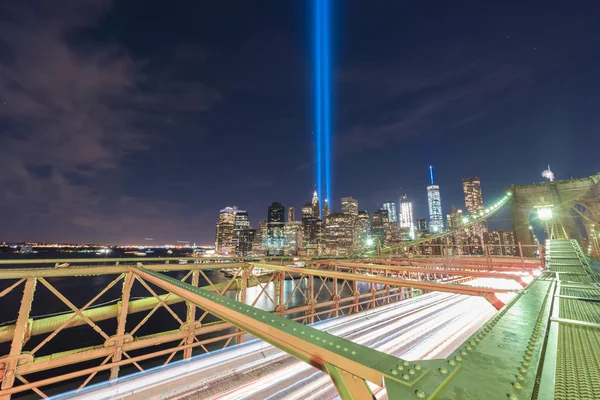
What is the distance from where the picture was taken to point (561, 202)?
30531mm

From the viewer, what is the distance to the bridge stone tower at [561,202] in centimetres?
2911

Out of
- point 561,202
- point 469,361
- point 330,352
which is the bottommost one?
point 469,361

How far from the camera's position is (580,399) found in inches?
74.1

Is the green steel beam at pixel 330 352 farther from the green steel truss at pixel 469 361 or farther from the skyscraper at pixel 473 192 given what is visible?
the skyscraper at pixel 473 192

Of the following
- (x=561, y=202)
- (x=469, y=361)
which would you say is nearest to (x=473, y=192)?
(x=561, y=202)

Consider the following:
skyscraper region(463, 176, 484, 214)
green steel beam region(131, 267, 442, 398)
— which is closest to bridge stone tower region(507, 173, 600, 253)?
green steel beam region(131, 267, 442, 398)

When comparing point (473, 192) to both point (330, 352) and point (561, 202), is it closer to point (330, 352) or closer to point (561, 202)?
point (561, 202)

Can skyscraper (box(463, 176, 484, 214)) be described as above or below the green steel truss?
above

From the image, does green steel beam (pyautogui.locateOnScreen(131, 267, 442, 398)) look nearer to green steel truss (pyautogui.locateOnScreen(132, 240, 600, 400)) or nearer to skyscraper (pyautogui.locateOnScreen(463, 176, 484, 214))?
green steel truss (pyautogui.locateOnScreen(132, 240, 600, 400))

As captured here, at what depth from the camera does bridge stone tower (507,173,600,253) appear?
1146 inches

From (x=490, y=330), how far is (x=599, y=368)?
2.84 feet

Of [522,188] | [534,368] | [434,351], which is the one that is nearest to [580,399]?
[534,368]

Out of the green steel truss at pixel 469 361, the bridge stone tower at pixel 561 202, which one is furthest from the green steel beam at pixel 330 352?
the bridge stone tower at pixel 561 202

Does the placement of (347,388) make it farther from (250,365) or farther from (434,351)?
(434,351)
